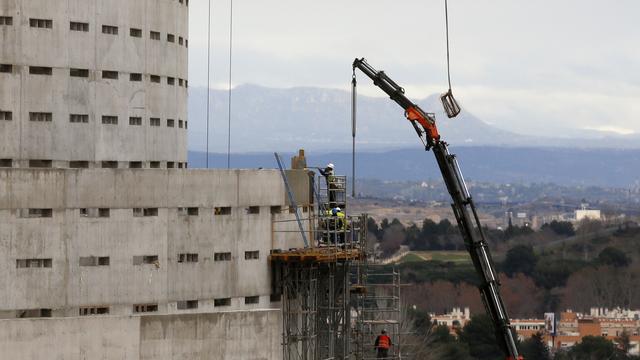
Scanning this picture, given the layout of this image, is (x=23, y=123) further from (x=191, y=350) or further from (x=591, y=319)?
(x=591, y=319)

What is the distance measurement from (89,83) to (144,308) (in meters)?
7.57

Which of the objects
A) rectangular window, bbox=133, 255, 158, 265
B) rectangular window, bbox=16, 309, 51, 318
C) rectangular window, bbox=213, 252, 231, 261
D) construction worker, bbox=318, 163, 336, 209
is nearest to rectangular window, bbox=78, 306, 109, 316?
rectangular window, bbox=16, 309, 51, 318

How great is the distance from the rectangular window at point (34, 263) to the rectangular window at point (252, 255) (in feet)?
21.5

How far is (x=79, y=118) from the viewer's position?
53562mm

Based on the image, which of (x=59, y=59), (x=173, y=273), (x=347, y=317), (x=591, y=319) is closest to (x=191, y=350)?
(x=173, y=273)

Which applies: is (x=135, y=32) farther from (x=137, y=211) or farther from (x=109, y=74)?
(x=137, y=211)

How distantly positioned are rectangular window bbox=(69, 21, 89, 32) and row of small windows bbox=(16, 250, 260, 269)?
759cm

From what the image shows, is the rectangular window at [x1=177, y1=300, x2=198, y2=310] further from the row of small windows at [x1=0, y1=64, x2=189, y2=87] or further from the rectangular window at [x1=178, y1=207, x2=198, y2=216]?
the row of small windows at [x1=0, y1=64, x2=189, y2=87]

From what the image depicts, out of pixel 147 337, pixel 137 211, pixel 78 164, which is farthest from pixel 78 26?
pixel 147 337

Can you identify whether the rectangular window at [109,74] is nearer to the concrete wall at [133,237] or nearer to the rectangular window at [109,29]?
the rectangular window at [109,29]

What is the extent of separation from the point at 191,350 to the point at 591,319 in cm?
14744

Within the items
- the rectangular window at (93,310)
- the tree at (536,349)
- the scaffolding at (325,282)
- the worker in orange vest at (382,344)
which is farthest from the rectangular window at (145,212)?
the tree at (536,349)

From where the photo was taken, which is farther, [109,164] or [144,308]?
[109,164]

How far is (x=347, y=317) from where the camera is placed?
2184 inches
